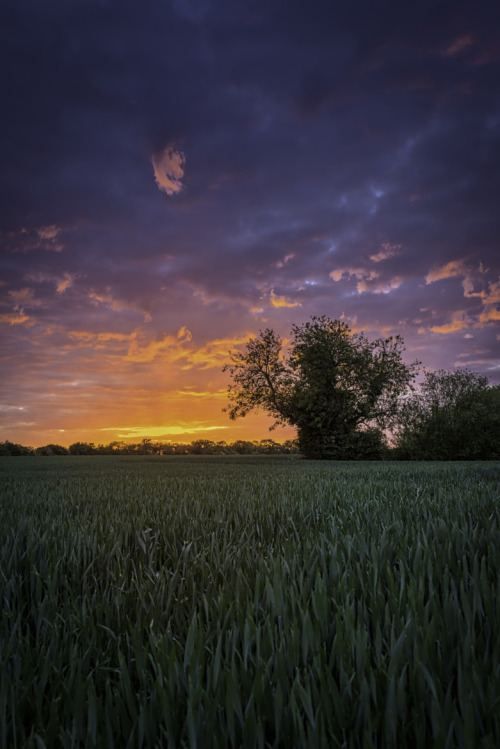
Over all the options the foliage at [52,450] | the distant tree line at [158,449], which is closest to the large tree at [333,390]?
the distant tree line at [158,449]

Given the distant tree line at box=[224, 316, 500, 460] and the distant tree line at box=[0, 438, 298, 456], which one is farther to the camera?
the distant tree line at box=[0, 438, 298, 456]

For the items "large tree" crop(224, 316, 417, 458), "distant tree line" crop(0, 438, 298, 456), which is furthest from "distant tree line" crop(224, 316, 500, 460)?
"distant tree line" crop(0, 438, 298, 456)

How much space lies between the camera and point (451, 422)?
1196 inches

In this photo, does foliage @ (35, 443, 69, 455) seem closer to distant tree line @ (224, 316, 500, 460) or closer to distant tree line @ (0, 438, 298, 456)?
distant tree line @ (0, 438, 298, 456)

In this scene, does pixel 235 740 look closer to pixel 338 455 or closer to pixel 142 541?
pixel 142 541

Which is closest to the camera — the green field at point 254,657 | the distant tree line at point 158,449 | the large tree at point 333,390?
the green field at point 254,657

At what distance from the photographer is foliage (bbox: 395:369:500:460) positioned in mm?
29922

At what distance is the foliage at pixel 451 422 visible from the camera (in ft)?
98.2

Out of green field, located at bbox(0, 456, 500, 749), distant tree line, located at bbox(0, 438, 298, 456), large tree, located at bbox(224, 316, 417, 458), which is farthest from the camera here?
distant tree line, located at bbox(0, 438, 298, 456)

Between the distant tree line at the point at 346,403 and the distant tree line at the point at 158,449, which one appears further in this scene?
the distant tree line at the point at 158,449

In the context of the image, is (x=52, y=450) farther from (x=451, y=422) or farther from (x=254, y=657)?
(x=254, y=657)

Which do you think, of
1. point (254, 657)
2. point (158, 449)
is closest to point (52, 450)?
point (158, 449)

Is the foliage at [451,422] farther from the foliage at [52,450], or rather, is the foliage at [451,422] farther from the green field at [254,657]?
the foliage at [52,450]

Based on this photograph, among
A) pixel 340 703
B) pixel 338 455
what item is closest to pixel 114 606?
pixel 340 703
